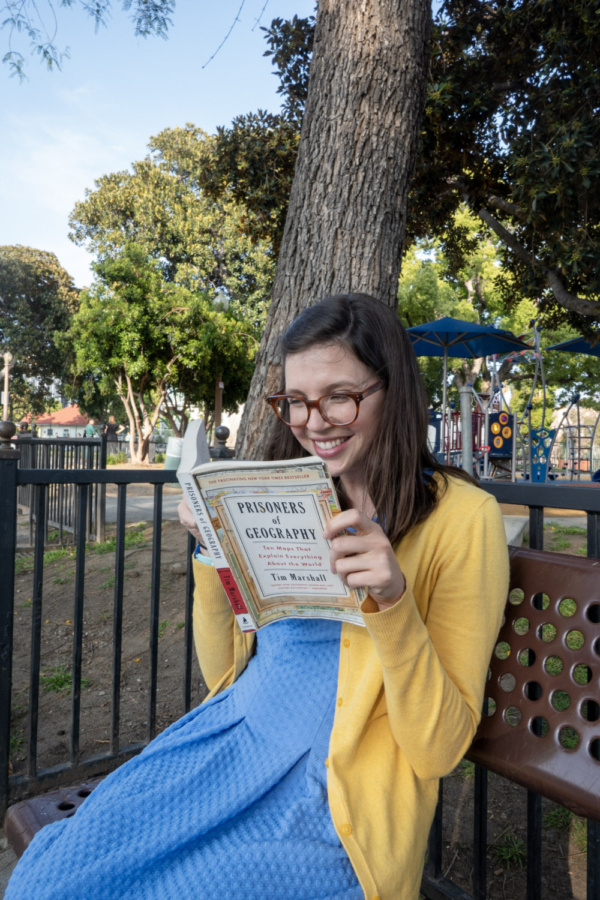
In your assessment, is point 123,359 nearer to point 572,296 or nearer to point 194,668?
point 572,296

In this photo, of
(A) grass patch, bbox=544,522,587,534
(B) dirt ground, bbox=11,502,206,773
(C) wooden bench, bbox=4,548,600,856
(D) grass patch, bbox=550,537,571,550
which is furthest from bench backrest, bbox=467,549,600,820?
(A) grass patch, bbox=544,522,587,534

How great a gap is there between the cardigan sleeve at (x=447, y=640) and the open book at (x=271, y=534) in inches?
3.6

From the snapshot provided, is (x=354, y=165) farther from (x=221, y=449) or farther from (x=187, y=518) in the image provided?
(x=187, y=518)

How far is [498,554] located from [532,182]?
512 centimetres

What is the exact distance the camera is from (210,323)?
19.0 metres

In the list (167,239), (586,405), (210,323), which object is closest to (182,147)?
(167,239)

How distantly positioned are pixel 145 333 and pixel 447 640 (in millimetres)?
18104

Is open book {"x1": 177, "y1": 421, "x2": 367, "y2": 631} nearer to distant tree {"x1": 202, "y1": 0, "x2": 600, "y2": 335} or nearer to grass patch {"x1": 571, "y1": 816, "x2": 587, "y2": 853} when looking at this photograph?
grass patch {"x1": 571, "y1": 816, "x2": 587, "y2": 853}

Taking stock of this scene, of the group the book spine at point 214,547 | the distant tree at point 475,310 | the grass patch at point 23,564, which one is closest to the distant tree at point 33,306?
the distant tree at point 475,310

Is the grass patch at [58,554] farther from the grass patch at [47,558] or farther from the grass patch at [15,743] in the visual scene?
the grass patch at [15,743]

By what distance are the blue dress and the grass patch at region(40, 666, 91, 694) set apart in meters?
2.72

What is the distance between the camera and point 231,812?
1.20 m

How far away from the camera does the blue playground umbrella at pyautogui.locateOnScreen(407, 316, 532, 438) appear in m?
9.22

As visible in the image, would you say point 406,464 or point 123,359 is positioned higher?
point 123,359
